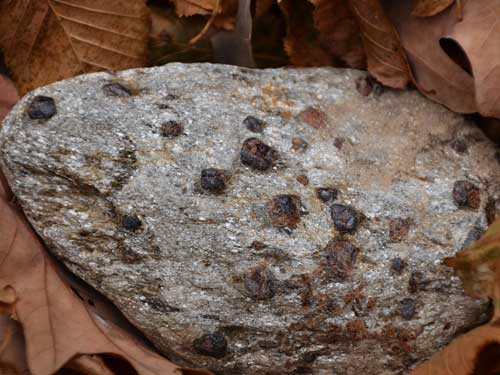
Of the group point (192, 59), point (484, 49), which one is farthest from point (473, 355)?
point (192, 59)

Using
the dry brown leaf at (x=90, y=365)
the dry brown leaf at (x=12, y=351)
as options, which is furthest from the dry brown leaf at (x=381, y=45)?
the dry brown leaf at (x=12, y=351)

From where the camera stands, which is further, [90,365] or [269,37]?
[269,37]

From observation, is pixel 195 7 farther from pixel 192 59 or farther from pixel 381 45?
pixel 381 45

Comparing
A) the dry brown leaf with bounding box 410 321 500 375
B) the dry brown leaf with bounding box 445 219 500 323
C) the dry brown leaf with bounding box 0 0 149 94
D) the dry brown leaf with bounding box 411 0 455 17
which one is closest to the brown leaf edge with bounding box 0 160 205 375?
the dry brown leaf with bounding box 0 0 149 94

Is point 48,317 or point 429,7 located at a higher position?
point 429,7

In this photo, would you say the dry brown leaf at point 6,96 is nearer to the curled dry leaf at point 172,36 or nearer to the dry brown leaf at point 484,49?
the curled dry leaf at point 172,36

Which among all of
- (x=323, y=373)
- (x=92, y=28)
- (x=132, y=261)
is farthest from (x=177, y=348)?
(x=92, y=28)

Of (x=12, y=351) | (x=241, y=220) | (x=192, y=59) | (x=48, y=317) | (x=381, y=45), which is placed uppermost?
(x=381, y=45)

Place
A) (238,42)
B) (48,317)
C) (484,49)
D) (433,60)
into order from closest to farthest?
1. (48,317)
2. (484,49)
3. (433,60)
4. (238,42)
